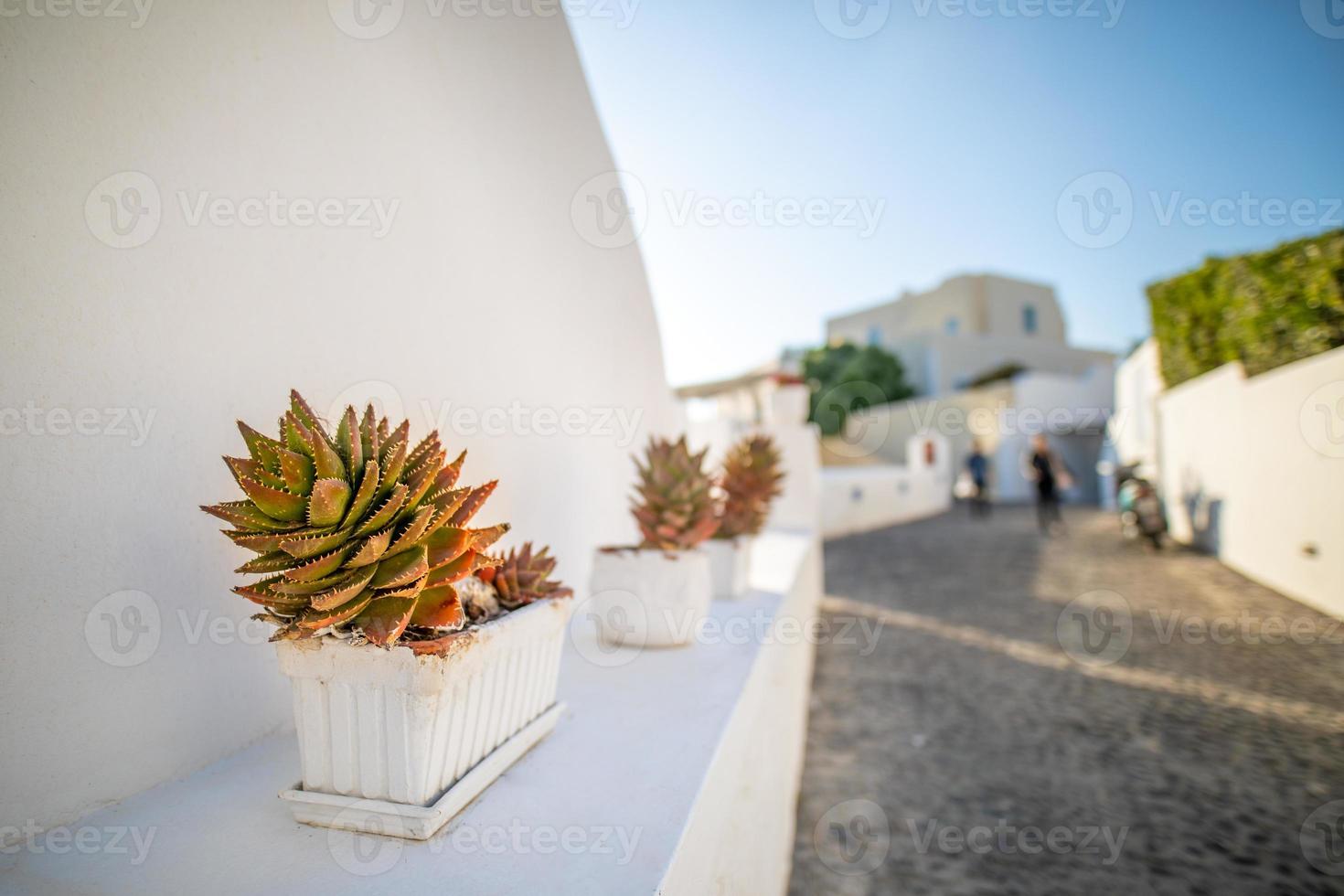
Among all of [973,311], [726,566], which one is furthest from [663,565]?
[973,311]

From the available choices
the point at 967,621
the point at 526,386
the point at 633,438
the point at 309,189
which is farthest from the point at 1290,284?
the point at 309,189

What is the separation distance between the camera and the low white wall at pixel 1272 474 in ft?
15.1

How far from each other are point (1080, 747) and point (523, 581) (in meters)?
3.02

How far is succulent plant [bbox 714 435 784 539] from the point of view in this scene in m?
2.96

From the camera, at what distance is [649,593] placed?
201 cm

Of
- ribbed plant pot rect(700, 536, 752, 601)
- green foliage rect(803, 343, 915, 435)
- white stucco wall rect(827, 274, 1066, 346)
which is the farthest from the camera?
white stucco wall rect(827, 274, 1066, 346)

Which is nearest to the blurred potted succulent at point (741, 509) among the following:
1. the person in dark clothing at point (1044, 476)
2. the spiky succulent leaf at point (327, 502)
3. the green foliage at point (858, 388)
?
the spiky succulent leaf at point (327, 502)

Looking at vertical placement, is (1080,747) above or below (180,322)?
below

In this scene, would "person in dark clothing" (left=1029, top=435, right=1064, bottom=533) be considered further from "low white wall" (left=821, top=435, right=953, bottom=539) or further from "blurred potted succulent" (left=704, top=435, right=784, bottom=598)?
"blurred potted succulent" (left=704, top=435, right=784, bottom=598)

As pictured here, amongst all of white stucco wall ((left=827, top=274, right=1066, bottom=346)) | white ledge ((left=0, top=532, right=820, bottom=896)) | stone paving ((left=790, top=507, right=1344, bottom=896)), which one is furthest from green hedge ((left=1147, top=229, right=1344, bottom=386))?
white stucco wall ((left=827, top=274, right=1066, bottom=346))

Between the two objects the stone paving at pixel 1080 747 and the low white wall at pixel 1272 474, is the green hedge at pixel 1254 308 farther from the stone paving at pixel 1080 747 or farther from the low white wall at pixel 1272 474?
the stone paving at pixel 1080 747

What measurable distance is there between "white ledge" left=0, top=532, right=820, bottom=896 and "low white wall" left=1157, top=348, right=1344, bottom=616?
5.49m

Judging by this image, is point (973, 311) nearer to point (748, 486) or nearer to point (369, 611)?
point (748, 486)

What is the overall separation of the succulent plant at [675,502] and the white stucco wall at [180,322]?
510mm
